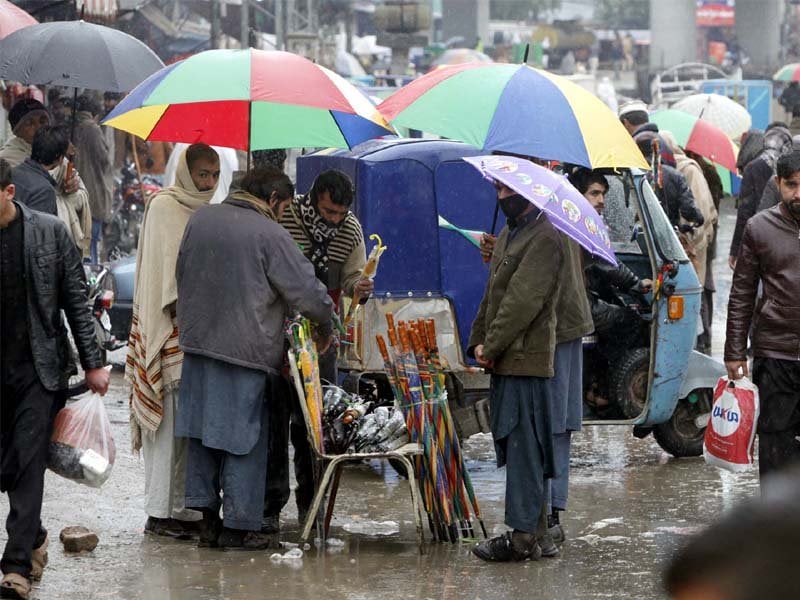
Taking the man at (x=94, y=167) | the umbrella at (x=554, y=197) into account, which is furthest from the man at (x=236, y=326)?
the man at (x=94, y=167)

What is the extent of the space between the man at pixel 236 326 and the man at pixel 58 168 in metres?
3.08

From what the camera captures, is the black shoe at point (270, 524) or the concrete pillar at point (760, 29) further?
the concrete pillar at point (760, 29)

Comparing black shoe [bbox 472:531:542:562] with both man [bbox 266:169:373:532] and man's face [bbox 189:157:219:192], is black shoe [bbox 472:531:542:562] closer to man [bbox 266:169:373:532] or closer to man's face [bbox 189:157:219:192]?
man [bbox 266:169:373:532]

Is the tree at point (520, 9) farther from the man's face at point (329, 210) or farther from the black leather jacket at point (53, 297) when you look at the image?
the black leather jacket at point (53, 297)

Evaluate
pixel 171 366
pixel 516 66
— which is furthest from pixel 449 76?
pixel 171 366

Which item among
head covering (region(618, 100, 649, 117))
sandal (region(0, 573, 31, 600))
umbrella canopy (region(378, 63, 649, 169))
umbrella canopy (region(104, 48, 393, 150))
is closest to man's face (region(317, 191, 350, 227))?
umbrella canopy (region(104, 48, 393, 150))

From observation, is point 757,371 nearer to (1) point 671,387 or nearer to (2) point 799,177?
(2) point 799,177

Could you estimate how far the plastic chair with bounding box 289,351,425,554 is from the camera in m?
6.21

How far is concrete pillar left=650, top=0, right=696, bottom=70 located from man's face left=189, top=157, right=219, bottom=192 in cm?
5887

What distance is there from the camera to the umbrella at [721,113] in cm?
1809

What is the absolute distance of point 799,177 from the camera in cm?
602

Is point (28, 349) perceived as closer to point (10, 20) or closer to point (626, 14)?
point (10, 20)

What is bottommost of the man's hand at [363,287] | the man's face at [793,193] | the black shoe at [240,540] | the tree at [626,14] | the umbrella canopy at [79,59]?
the black shoe at [240,540]

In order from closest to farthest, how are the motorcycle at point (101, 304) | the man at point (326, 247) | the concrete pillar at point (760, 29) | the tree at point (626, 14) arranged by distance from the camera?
1. the man at point (326, 247)
2. the motorcycle at point (101, 304)
3. the concrete pillar at point (760, 29)
4. the tree at point (626, 14)
